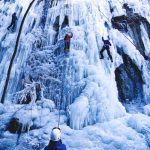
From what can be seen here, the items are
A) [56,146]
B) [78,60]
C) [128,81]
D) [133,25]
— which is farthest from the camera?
[133,25]

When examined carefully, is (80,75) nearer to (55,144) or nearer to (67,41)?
(67,41)

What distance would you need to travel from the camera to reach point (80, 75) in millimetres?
10906

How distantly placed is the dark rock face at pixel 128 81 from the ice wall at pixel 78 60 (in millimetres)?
45

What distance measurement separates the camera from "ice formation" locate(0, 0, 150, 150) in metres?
9.08

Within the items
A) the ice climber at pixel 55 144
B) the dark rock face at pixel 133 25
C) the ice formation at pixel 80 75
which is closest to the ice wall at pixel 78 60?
the ice formation at pixel 80 75

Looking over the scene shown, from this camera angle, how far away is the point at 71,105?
→ 32.8 ft

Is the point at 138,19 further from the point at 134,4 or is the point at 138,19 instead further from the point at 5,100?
the point at 5,100

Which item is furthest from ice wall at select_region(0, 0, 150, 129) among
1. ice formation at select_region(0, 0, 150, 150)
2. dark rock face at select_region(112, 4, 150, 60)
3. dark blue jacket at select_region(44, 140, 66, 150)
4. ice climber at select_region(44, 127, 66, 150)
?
dark blue jacket at select_region(44, 140, 66, 150)

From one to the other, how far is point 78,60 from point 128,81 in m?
2.30

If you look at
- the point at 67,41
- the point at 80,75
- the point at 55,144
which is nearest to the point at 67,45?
the point at 67,41

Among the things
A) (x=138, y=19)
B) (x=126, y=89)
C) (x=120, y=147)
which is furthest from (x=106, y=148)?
(x=138, y=19)

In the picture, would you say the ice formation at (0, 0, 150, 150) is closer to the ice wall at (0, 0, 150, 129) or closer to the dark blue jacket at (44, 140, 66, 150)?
the ice wall at (0, 0, 150, 129)

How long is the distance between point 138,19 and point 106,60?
387 centimetres

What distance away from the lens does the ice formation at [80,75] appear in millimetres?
9078
